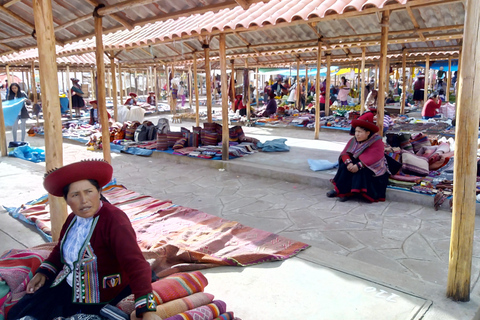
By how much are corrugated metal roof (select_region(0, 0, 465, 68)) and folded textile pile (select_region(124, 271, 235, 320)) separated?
4.46 m

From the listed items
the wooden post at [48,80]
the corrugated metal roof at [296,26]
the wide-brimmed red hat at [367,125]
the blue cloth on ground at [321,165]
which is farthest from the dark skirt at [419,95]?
the wooden post at [48,80]

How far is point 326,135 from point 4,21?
8.78m

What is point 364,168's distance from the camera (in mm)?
5609

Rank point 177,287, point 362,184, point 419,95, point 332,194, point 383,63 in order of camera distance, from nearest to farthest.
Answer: point 177,287 → point 362,184 → point 332,194 → point 383,63 → point 419,95

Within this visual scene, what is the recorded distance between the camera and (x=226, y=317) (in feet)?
8.11

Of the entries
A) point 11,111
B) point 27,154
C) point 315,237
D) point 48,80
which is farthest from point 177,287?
point 11,111

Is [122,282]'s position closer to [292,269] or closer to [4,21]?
[292,269]

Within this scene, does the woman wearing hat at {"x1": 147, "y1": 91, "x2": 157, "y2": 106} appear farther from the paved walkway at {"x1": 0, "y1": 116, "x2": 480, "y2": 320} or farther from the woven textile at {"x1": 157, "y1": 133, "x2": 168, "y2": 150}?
the paved walkway at {"x1": 0, "y1": 116, "x2": 480, "y2": 320}

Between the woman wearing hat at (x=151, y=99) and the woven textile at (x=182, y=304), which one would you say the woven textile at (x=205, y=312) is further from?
the woman wearing hat at (x=151, y=99)

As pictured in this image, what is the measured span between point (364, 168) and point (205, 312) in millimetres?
3890

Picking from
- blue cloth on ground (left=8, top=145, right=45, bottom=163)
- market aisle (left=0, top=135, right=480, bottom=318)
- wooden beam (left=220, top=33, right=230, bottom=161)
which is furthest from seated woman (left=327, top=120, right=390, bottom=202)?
blue cloth on ground (left=8, top=145, right=45, bottom=163)

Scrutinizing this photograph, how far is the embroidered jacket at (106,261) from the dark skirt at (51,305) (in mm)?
41

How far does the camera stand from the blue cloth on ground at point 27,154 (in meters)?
8.77

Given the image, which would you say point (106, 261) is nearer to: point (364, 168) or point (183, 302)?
point (183, 302)
